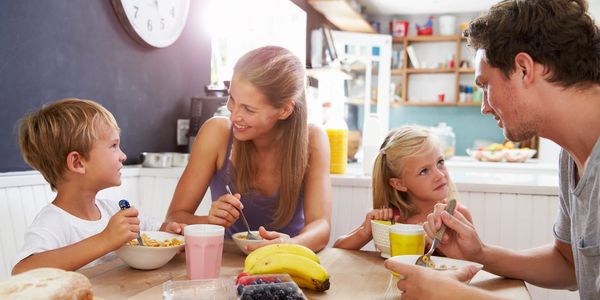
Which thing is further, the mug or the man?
the mug

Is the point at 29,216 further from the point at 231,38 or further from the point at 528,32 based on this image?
the point at 231,38

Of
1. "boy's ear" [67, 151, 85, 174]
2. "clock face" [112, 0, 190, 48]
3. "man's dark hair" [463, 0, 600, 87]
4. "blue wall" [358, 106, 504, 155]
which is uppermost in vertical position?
"clock face" [112, 0, 190, 48]

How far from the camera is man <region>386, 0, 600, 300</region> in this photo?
3.50 ft

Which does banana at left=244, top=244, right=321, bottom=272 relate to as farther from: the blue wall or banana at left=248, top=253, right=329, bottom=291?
the blue wall


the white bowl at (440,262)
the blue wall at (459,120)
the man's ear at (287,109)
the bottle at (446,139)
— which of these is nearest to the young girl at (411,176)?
the man's ear at (287,109)

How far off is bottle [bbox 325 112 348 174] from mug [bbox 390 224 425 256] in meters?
1.29

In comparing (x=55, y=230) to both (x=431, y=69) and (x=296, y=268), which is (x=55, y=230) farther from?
(x=431, y=69)

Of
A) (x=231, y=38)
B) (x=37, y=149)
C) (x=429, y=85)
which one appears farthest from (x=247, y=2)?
(x=429, y=85)

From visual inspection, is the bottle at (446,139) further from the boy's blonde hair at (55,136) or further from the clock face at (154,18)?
the boy's blonde hair at (55,136)

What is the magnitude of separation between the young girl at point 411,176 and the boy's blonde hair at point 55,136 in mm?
1015

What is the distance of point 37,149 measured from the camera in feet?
4.56

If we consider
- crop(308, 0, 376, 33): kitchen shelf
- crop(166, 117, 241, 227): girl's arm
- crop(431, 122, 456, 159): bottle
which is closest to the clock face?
crop(166, 117, 241, 227): girl's arm

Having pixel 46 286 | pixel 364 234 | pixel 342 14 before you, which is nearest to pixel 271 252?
pixel 46 286

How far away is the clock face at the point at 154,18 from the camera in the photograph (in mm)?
2334
